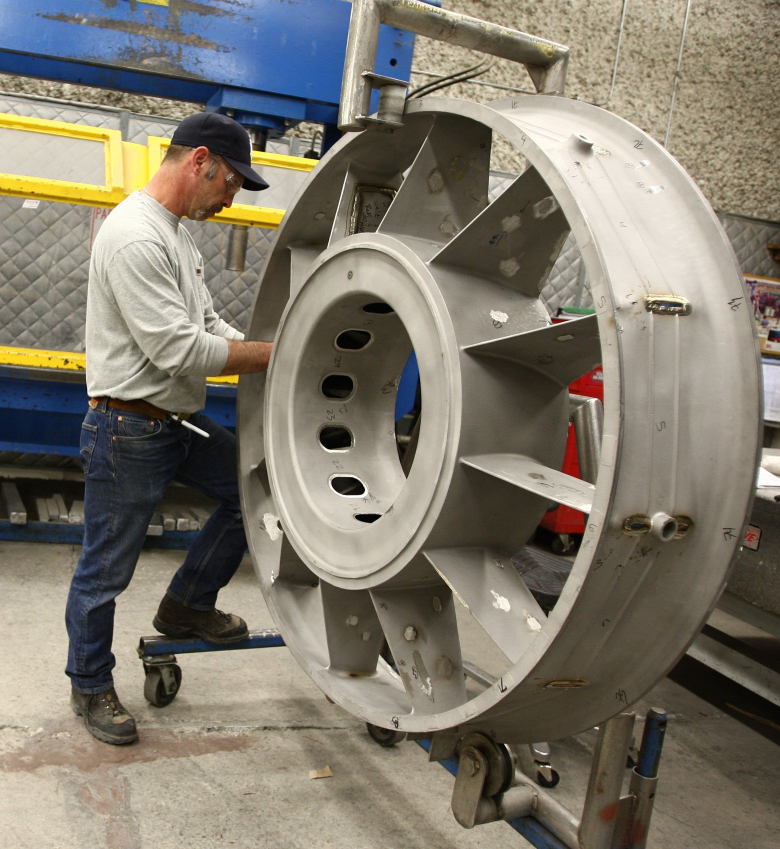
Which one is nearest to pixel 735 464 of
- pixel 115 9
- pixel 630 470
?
pixel 630 470

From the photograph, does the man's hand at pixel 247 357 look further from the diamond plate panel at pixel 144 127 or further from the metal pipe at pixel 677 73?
the metal pipe at pixel 677 73

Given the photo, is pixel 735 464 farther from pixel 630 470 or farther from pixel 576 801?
pixel 576 801

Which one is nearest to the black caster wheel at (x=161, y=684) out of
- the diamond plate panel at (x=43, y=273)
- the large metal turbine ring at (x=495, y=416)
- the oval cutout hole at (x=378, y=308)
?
the large metal turbine ring at (x=495, y=416)

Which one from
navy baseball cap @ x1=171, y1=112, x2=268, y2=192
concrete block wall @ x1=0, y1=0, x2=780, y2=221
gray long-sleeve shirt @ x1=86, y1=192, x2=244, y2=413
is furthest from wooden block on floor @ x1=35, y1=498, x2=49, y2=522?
concrete block wall @ x1=0, y1=0, x2=780, y2=221

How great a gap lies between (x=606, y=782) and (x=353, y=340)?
994mm

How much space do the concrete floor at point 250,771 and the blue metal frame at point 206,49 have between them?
5.36 feet

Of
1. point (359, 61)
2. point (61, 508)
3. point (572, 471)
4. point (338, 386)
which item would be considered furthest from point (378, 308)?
point (572, 471)

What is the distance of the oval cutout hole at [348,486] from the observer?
72.4 inches

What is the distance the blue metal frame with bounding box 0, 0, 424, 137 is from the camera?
239 centimetres

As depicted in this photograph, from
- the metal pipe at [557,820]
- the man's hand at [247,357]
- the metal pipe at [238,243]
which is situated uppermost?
the metal pipe at [238,243]

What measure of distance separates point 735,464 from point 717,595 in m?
0.17

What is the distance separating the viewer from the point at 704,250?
1114 mm

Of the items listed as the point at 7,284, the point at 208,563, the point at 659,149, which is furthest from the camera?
the point at 7,284

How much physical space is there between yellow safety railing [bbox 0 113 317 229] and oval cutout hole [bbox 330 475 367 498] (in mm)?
1153
